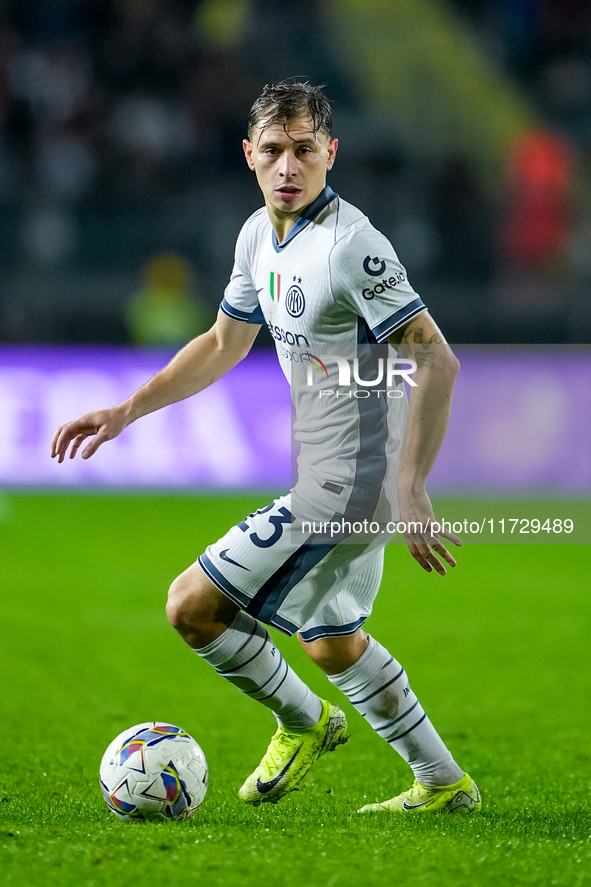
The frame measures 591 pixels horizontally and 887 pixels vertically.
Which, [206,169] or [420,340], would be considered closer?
[420,340]

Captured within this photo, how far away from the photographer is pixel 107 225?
525 inches

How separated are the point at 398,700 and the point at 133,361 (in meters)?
8.20

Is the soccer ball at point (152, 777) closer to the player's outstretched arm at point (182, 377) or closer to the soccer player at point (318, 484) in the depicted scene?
the soccer player at point (318, 484)

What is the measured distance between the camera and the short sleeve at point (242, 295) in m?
3.80

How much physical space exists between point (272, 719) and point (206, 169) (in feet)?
34.5

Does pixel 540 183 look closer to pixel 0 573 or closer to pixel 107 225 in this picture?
pixel 107 225

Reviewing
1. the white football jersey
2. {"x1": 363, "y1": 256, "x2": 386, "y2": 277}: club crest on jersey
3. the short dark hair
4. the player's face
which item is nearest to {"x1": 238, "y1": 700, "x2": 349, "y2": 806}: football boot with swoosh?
the white football jersey

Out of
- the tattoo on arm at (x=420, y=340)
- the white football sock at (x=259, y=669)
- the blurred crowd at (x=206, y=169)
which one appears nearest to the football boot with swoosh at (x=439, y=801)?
the white football sock at (x=259, y=669)

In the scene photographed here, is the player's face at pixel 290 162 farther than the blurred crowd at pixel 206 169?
No

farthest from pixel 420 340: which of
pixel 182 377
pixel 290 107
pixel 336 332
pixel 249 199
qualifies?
pixel 249 199

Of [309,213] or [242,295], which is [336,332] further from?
[242,295]

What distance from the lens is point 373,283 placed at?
3.24m

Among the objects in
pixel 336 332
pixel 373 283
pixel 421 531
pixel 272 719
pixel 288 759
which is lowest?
pixel 272 719

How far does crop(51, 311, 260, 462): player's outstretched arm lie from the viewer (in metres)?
3.65
